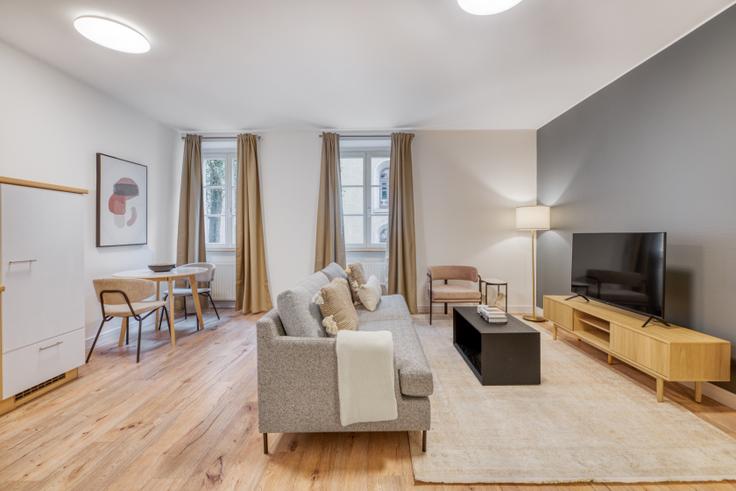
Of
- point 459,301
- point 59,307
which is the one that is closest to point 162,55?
point 59,307

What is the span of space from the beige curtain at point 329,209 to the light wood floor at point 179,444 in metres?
2.15

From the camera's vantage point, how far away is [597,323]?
2770 millimetres

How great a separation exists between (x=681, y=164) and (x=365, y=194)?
342cm

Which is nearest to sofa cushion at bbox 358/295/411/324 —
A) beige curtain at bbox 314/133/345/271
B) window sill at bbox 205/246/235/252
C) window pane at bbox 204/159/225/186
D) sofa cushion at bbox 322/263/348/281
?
sofa cushion at bbox 322/263/348/281

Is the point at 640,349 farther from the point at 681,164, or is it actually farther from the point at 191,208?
the point at 191,208

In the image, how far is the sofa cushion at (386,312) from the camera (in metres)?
2.72

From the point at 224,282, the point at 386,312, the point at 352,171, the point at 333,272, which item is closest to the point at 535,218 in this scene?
the point at 386,312

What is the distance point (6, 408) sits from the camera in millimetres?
2018

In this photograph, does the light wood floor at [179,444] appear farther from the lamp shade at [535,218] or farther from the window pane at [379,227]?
the window pane at [379,227]

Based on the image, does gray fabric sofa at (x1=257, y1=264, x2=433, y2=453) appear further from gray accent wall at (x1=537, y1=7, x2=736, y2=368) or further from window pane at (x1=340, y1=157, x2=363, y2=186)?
window pane at (x1=340, y1=157, x2=363, y2=186)

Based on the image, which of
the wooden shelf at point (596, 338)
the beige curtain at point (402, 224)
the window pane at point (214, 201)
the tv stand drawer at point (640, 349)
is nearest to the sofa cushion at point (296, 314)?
the tv stand drawer at point (640, 349)

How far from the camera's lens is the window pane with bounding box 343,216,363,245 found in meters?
4.77

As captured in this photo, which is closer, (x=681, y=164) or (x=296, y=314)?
(x=296, y=314)

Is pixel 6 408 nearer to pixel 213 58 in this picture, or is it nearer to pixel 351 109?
pixel 213 58
